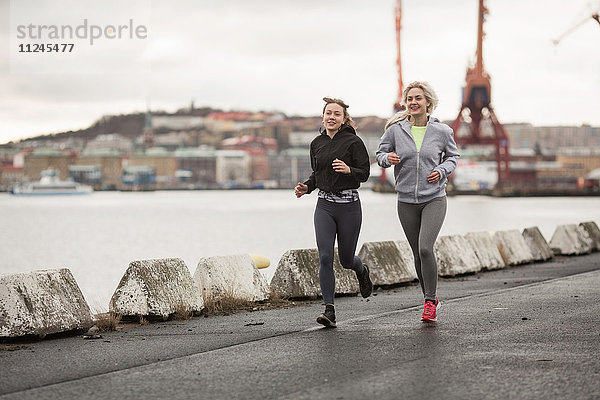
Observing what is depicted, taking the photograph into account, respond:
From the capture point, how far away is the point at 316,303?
10.3m

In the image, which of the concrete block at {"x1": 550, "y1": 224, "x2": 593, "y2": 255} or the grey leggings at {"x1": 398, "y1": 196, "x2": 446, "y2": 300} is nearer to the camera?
the grey leggings at {"x1": 398, "y1": 196, "x2": 446, "y2": 300}

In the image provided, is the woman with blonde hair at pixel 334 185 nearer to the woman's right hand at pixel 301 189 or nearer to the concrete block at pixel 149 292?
the woman's right hand at pixel 301 189

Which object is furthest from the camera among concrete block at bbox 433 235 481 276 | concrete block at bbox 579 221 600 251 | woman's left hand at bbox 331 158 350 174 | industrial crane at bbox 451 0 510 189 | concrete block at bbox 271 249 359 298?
industrial crane at bbox 451 0 510 189

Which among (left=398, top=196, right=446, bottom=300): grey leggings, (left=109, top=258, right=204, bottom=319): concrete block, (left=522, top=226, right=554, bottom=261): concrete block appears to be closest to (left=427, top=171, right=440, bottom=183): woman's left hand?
(left=398, top=196, right=446, bottom=300): grey leggings

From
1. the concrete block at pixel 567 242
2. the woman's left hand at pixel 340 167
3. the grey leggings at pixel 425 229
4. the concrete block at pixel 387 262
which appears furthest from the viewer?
the concrete block at pixel 567 242

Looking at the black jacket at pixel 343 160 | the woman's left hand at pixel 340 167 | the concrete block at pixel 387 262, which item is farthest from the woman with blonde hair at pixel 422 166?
the concrete block at pixel 387 262

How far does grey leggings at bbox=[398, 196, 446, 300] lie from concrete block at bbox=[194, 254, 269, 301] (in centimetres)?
215

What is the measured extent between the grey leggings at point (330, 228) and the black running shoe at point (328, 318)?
9 cm

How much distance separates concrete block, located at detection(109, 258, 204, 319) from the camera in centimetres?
866

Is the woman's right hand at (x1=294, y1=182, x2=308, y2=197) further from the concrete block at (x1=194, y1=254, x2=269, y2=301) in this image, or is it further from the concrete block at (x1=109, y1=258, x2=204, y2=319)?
the concrete block at (x1=194, y1=254, x2=269, y2=301)

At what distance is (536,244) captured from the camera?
17.2 m

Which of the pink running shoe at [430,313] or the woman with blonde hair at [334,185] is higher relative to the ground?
the woman with blonde hair at [334,185]

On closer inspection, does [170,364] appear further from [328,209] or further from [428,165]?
[428,165]

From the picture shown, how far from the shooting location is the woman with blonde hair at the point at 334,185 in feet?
26.5
